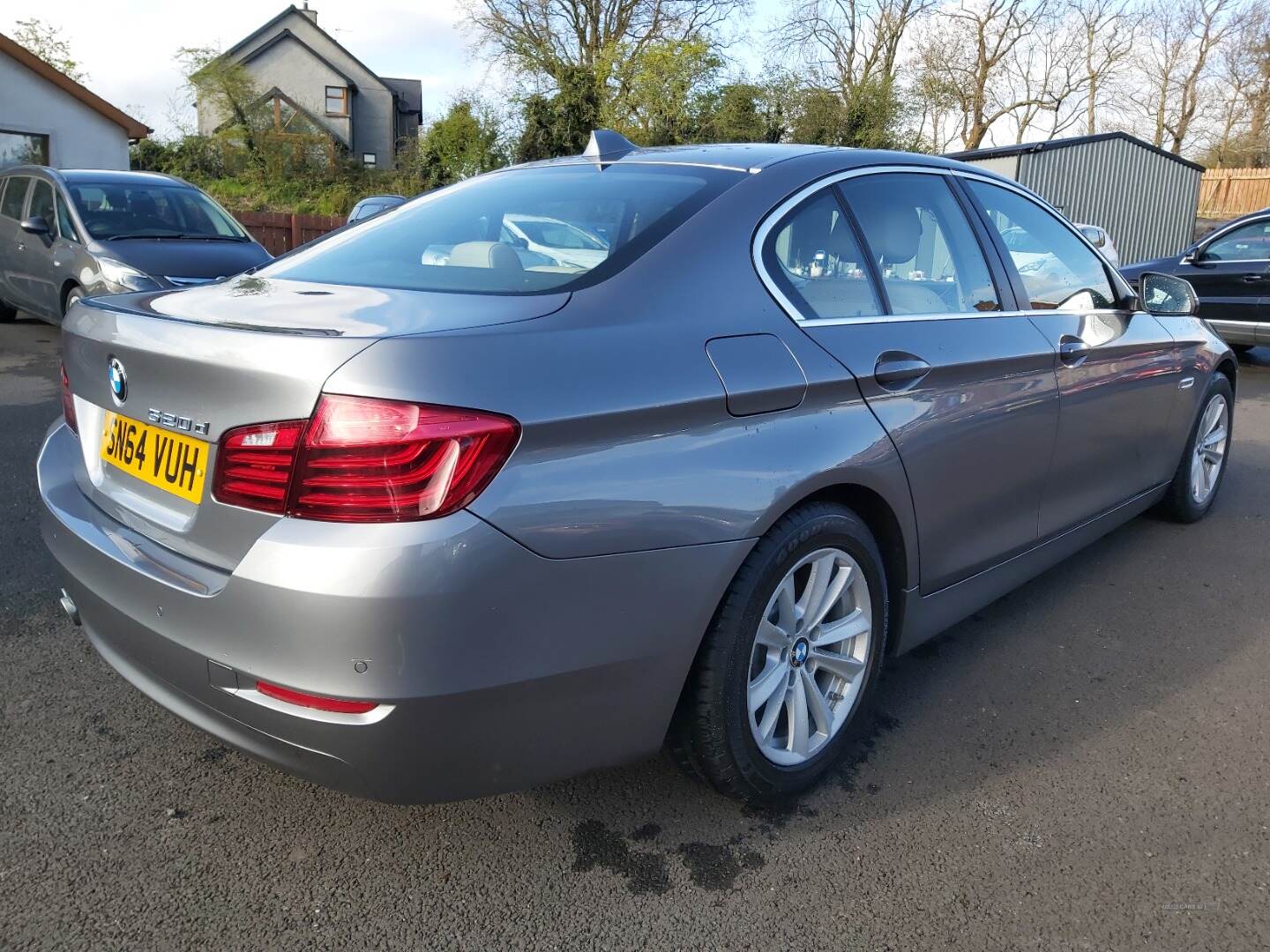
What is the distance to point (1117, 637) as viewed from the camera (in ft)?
11.7

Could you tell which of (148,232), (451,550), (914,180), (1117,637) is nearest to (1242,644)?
(1117,637)

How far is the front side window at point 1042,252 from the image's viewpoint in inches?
133

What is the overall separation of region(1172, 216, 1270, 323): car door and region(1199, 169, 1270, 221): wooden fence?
2075 cm

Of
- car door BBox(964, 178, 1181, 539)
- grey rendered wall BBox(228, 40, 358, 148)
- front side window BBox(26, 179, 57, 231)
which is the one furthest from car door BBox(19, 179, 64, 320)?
grey rendered wall BBox(228, 40, 358, 148)

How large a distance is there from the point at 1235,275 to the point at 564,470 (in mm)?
10396

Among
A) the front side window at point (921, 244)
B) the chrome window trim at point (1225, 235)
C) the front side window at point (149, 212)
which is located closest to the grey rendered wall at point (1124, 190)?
the chrome window trim at point (1225, 235)

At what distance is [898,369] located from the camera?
8.61 ft

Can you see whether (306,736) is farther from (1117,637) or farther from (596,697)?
(1117,637)

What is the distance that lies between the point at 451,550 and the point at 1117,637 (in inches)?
110

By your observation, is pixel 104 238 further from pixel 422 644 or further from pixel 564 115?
pixel 564 115

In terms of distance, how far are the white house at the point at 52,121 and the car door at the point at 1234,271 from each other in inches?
750

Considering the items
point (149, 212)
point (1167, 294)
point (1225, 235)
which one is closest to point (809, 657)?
point (1167, 294)

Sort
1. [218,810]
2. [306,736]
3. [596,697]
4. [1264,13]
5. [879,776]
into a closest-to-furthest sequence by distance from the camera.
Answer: [306,736]
[596,697]
[218,810]
[879,776]
[1264,13]

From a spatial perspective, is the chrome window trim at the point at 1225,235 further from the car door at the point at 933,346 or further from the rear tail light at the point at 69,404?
the rear tail light at the point at 69,404
